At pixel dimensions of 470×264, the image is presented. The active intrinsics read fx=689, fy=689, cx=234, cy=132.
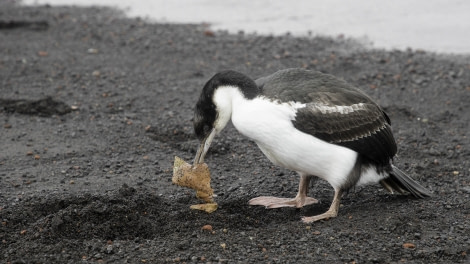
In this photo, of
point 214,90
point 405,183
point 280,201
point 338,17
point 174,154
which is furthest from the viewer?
point 338,17

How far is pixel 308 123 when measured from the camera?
18.8 feet

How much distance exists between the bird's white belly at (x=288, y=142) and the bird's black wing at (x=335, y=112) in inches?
2.9

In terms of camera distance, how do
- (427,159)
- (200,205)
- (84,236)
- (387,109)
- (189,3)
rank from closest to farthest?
(84,236) → (200,205) → (427,159) → (387,109) → (189,3)

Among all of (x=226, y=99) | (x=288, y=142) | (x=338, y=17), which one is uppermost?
(x=338, y=17)

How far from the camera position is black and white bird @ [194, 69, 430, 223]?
5.68m

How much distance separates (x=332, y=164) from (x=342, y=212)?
1.82 feet

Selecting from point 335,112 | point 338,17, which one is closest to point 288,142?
point 335,112

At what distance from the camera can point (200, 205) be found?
6.07 meters

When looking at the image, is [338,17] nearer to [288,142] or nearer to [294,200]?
[294,200]

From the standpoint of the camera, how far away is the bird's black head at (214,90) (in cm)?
582

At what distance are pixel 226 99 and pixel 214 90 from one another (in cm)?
13

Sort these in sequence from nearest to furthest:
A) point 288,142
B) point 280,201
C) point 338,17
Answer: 1. point 288,142
2. point 280,201
3. point 338,17

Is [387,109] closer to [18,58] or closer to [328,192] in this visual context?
[328,192]

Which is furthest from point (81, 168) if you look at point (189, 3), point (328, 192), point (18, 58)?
point (189, 3)
